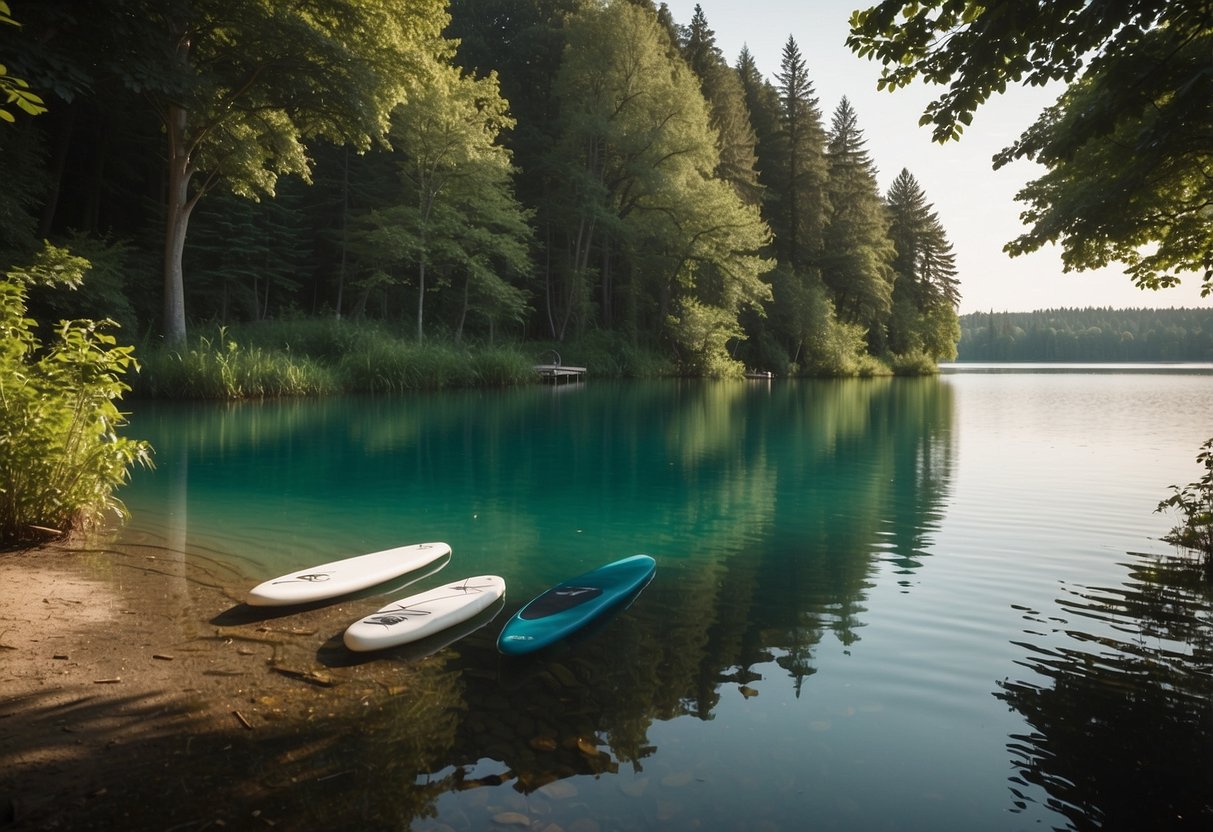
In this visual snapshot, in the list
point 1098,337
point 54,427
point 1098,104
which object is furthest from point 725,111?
point 1098,337

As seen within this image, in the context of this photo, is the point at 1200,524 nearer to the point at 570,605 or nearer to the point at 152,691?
the point at 570,605

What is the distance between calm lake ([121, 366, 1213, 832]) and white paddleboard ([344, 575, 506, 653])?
0.16m

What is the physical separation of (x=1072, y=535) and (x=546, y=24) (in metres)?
43.8

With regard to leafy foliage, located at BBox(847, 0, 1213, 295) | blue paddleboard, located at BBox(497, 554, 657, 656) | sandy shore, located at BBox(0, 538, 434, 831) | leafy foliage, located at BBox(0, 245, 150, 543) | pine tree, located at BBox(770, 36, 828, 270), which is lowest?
sandy shore, located at BBox(0, 538, 434, 831)

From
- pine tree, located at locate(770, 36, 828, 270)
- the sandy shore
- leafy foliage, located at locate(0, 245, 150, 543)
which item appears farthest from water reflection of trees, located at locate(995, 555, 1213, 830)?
pine tree, located at locate(770, 36, 828, 270)

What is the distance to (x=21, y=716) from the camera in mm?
3398

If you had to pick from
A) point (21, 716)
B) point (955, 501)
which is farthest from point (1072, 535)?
point (21, 716)

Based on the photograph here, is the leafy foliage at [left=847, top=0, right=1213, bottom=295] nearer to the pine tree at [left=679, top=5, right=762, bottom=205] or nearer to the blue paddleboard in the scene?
the blue paddleboard

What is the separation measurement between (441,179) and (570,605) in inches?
1072

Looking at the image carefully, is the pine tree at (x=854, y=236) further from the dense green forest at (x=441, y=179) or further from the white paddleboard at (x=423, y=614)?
the white paddleboard at (x=423, y=614)

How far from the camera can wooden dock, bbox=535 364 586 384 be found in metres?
32.4

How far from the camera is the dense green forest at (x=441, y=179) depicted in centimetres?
Result: 1889

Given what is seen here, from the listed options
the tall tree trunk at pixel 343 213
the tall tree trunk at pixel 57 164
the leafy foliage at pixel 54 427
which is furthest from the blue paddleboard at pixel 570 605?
the tall tree trunk at pixel 343 213

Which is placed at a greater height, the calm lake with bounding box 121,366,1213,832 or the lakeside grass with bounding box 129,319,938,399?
the lakeside grass with bounding box 129,319,938,399
